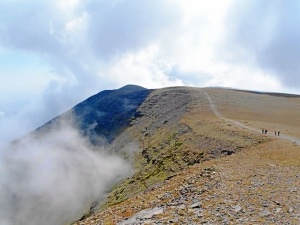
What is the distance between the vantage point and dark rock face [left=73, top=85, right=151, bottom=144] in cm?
13162

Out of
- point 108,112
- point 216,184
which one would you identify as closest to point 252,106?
point 108,112

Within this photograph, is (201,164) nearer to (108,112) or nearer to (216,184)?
(216,184)

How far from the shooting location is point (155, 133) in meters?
96.4

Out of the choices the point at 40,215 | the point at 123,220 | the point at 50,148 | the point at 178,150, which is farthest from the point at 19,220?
the point at 123,220

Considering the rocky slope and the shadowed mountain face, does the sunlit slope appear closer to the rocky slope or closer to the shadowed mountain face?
the rocky slope

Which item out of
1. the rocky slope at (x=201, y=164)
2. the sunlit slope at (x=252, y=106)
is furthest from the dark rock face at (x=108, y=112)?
the sunlit slope at (x=252, y=106)

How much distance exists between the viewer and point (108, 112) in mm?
151375

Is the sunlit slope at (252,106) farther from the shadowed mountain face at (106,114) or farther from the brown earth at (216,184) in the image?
the shadowed mountain face at (106,114)

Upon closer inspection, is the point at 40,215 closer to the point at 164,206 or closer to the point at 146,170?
the point at 146,170

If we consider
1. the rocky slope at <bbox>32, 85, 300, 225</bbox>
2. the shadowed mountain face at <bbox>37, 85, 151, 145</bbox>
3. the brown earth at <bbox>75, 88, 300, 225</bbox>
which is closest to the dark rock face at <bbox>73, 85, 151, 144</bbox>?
the shadowed mountain face at <bbox>37, 85, 151, 145</bbox>

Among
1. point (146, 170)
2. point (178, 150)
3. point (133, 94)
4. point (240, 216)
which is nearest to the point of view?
point (240, 216)

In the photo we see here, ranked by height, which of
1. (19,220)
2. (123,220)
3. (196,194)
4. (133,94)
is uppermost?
(133,94)

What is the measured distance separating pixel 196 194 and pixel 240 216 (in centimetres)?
435

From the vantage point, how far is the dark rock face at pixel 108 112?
131625mm
